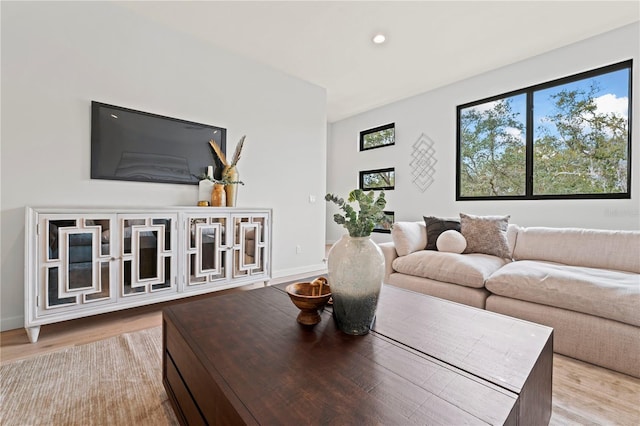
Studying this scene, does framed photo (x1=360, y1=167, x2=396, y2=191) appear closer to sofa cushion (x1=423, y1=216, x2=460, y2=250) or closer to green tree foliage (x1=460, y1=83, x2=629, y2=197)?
green tree foliage (x1=460, y1=83, x2=629, y2=197)

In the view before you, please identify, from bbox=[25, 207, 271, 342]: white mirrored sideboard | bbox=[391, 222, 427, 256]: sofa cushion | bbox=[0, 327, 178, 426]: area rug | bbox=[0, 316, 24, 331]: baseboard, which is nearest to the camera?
bbox=[0, 327, 178, 426]: area rug

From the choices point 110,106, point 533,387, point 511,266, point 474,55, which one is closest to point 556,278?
point 511,266

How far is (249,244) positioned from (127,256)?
103cm

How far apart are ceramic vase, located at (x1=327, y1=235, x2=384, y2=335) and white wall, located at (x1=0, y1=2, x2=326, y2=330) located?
7.50 ft

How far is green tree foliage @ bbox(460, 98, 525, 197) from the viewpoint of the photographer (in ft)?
11.6

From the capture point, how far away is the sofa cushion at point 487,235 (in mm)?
2555

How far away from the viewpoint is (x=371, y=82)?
13.2 ft

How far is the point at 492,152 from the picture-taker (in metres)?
3.74

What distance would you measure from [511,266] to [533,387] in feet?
5.09

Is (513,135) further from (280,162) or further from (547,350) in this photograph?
(547,350)

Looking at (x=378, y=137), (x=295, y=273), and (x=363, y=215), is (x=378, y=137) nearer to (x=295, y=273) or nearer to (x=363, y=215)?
(x=295, y=273)

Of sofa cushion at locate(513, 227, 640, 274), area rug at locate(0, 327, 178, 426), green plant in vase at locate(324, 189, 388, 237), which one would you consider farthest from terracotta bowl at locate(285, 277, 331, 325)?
sofa cushion at locate(513, 227, 640, 274)

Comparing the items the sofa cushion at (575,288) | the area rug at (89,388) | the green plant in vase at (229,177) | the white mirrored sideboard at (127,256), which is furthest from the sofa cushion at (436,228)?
the area rug at (89,388)

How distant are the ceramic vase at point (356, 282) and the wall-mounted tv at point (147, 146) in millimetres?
2308
